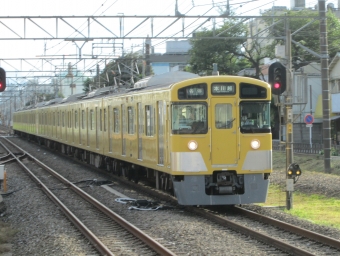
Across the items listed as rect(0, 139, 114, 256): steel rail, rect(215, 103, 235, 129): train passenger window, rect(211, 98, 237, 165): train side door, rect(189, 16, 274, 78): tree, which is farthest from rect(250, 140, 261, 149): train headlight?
rect(189, 16, 274, 78): tree

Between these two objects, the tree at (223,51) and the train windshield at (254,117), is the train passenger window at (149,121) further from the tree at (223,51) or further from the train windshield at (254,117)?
the tree at (223,51)

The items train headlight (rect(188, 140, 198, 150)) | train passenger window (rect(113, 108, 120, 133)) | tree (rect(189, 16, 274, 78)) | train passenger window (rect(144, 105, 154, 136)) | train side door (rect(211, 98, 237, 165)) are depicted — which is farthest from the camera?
tree (rect(189, 16, 274, 78))

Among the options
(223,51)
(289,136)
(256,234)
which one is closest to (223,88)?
(289,136)

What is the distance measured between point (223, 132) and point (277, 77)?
164 centimetres

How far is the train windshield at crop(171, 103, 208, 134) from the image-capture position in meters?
11.4

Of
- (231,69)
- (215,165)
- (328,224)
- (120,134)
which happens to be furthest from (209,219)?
(231,69)

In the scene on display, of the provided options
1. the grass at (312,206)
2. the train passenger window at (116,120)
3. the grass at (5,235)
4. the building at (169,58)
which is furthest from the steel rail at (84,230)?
the building at (169,58)

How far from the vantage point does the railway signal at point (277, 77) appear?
39.6 ft

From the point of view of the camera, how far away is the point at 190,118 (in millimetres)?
11461

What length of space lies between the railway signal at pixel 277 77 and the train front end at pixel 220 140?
0.47 metres

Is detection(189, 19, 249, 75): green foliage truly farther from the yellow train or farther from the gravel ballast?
the yellow train

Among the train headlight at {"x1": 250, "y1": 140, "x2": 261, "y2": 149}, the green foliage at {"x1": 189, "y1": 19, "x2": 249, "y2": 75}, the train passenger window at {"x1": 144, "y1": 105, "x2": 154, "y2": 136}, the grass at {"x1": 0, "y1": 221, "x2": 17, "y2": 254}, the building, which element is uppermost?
the building

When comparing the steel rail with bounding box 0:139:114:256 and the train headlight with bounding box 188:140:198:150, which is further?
the train headlight with bounding box 188:140:198:150

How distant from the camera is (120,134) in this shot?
1672 centimetres
